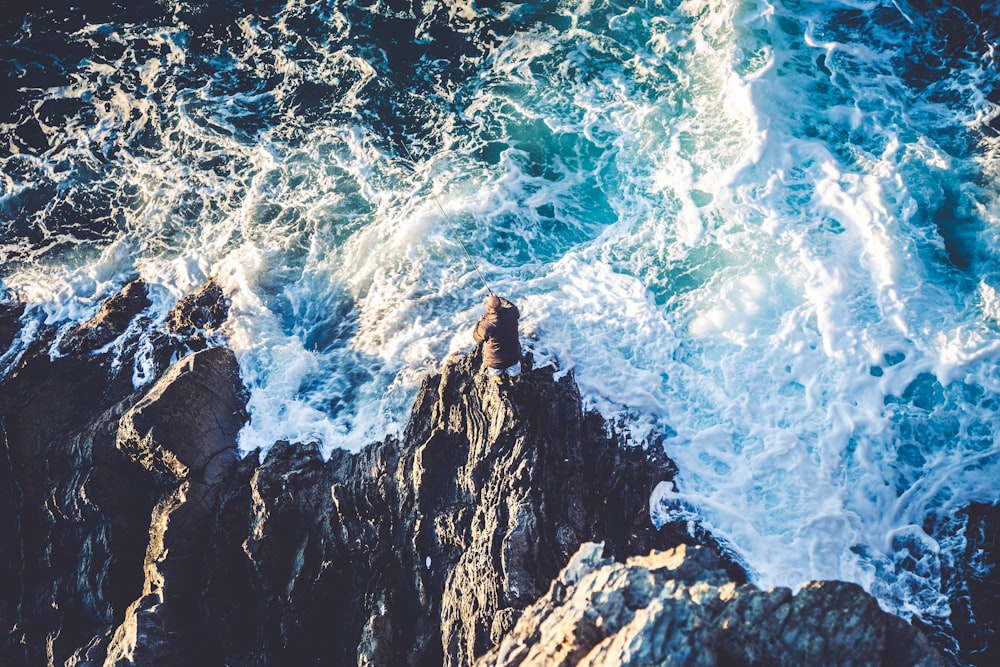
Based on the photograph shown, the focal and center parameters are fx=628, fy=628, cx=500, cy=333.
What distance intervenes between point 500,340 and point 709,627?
5.56 meters

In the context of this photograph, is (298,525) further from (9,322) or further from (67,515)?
(9,322)

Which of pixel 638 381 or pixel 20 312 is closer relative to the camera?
pixel 638 381

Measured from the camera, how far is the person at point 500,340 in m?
10.9

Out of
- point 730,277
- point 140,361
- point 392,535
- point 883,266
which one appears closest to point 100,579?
point 140,361

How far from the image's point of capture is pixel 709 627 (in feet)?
22.8

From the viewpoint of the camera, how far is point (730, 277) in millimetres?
13109

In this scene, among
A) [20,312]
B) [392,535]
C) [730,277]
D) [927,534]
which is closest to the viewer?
[927,534]

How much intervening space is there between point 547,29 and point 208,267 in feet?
37.4

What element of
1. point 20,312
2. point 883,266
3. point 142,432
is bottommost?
point 20,312

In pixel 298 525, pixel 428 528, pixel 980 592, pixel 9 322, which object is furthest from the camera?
pixel 9 322

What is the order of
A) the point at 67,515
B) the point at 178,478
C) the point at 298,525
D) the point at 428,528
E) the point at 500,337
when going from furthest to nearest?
1. the point at 67,515
2. the point at 178,478
3. the point at 298,525
4. the point at 500,337
5. the point at 428,528

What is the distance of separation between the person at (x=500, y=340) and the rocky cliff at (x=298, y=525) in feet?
0.99

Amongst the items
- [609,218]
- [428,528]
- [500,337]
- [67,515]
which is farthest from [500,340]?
[67,515]

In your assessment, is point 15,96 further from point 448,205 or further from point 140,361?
point 448,205
